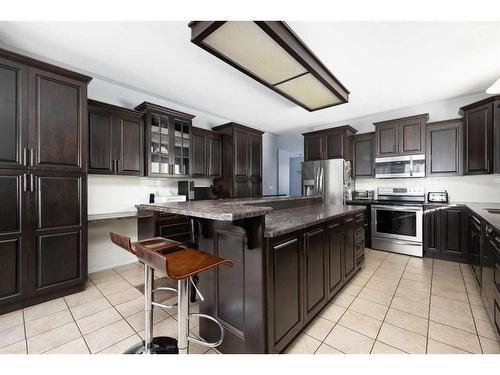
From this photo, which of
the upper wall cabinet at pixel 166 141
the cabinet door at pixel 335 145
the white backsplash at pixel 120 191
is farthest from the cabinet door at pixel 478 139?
the white backsplash at pixel 120 191

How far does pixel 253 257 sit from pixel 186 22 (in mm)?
2209

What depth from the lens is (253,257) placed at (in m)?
1.37

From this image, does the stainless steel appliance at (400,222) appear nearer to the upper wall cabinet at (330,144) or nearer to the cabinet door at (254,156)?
the upper wall cabinet at (330,144)

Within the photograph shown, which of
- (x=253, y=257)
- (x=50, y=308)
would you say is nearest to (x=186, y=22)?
(x=253, y=257)

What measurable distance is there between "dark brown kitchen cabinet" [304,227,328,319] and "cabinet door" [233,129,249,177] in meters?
2.85

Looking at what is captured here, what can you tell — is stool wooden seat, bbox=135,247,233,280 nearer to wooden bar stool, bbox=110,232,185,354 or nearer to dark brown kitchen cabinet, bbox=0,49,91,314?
wooden bar stool, bbox=110,232,185,354

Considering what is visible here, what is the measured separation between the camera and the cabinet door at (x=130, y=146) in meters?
3.10

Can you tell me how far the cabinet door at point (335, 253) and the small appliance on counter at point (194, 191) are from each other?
8.52 ft

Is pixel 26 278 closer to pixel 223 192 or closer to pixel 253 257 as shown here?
pixel 253 257

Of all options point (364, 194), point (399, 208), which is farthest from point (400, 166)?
point (364, 194)

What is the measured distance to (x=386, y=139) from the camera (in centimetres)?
418

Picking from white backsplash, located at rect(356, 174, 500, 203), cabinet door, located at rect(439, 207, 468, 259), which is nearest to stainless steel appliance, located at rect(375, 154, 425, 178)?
white backsplash, located at rect(356, 174, 500, 203)

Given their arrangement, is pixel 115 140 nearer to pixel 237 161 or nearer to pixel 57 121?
pixel 57 121

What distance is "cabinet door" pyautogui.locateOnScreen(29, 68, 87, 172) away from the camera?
219 centimetres
